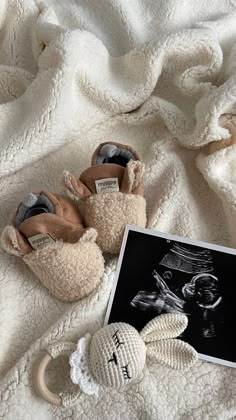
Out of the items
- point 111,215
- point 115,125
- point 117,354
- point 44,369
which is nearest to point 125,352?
point 117,354

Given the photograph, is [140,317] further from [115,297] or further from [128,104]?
[128,104]

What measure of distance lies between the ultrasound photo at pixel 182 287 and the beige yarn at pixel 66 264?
0.18ft

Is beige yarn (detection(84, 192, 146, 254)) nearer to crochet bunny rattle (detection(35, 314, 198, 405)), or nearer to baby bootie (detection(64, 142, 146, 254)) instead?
baby bootie (detection(64, 142, 146, 254))

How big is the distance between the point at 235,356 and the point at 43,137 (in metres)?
0.55

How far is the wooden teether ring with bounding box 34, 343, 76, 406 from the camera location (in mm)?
798

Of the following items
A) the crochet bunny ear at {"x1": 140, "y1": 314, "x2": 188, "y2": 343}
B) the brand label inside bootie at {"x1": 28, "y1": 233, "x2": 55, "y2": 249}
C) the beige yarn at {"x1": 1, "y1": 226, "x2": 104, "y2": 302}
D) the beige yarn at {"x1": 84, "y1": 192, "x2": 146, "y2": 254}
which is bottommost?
the crochet bunny ear at {"x1": 140, "y1": 314, "x2": 188, "y2": 343}

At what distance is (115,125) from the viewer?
42.1 inches

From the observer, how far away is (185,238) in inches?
36.5

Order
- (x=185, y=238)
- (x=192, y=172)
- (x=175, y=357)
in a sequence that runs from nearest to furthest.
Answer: (x=175, y=357), (x=185, y=238), (x=192, y=172)

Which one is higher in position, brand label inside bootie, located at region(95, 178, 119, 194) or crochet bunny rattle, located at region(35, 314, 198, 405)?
brand label inside bootie, located at region(95, 178, 119, 194)

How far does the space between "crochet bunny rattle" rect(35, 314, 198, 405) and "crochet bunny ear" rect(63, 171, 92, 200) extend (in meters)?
0.25

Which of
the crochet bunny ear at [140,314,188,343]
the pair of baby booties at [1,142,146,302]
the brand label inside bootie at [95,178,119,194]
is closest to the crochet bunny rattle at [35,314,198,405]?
the crochet bunny ear at [140,314,188,343]

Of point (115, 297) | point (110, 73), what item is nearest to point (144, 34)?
point (110, 73)

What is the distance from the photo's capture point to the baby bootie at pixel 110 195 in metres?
0.90
